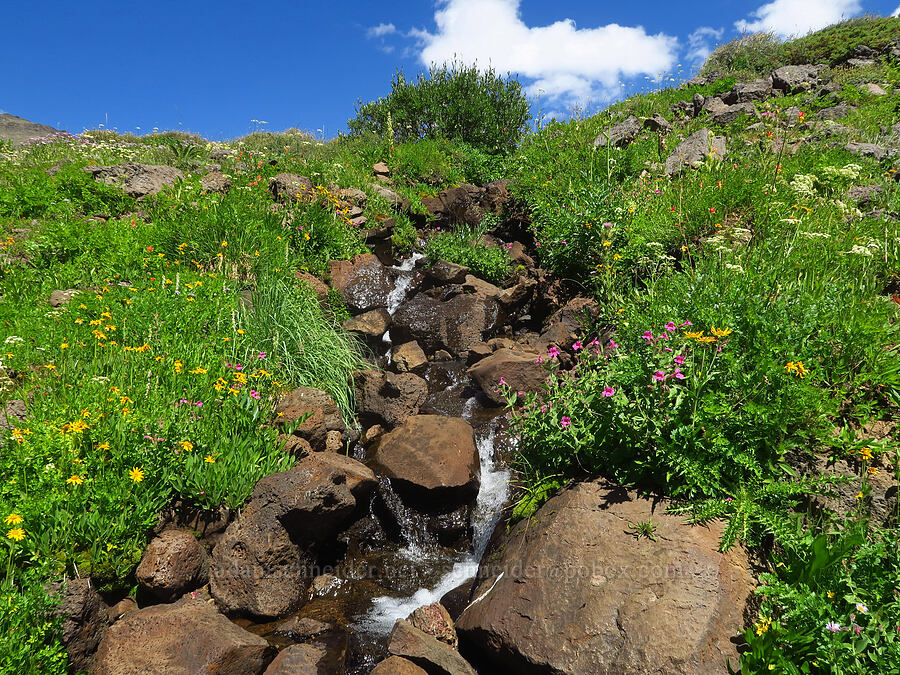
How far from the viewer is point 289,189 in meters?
9.94

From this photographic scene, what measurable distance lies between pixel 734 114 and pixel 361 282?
9.69 meters

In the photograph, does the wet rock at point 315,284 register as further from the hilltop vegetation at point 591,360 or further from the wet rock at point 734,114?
the wet rock at point 734,114

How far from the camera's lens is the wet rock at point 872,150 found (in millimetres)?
8094

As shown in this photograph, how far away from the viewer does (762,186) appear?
264 inches

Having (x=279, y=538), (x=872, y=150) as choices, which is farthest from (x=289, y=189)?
(x=872, y=150)

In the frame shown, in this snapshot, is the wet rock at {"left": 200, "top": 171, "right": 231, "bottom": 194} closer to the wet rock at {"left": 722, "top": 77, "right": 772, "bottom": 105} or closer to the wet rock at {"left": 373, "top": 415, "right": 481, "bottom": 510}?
the wet rock at {"left": 373, "top": 415, "right": 481, "bottom": 510}

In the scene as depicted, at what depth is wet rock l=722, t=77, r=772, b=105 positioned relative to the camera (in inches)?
484

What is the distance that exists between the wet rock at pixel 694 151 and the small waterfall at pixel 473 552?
6409 millimetres

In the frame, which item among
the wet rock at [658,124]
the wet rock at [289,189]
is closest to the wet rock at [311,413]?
the wet rock at [289,189]

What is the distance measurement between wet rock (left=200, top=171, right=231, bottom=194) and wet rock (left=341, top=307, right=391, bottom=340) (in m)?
4.18

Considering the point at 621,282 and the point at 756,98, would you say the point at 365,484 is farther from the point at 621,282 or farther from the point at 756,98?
the point at 756,98

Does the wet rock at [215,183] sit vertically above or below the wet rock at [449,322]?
above

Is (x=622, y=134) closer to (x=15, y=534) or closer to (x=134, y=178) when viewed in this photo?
(x=134, y=178)

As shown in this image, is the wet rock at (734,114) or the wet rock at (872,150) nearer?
the wet rock at (872,150)
